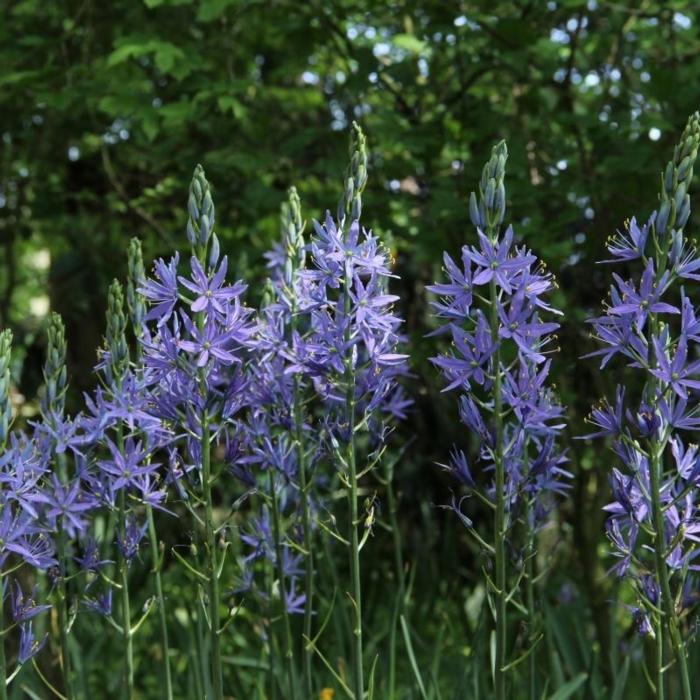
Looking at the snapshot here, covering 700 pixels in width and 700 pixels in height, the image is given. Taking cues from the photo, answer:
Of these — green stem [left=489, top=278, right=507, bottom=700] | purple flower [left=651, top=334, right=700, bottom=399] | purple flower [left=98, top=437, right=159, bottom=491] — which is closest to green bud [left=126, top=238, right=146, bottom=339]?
purple flower [left=98, top=437, right=159, bottom=491]

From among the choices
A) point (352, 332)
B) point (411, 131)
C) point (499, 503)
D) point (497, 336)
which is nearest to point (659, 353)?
point (497, 336)

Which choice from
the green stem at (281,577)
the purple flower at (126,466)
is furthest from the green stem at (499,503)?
the purple flower at (126,466)

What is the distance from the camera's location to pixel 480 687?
354 cm

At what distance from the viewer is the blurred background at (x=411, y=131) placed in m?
4.30

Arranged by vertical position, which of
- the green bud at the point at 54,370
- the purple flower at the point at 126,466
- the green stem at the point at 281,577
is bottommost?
the green stem at the point at 281,577

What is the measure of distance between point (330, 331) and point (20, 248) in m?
5.19

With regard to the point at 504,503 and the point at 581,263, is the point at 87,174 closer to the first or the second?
the point at 581,263

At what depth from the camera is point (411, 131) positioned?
441 cm

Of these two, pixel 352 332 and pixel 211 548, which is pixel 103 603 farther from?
pixel 352 332

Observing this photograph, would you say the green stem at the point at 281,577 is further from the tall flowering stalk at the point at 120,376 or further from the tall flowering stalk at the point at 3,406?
the tall flowering stalk at the point at 3,406

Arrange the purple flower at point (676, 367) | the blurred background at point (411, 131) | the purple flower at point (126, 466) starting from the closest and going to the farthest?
the purple flower at point (676, 367) < the purple flower at point (126, 466) < the blurred background at point (411, 131)

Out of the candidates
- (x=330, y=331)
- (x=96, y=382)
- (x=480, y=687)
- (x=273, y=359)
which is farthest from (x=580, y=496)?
(x=96, y=382)

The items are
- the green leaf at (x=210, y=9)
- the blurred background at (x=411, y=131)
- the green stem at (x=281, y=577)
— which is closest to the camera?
the green stem at (x=281, y=577)

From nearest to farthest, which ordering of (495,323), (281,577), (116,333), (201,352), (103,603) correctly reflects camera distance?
(495,323) < (201,352) < (116,333) < (103,603) < (281,577)
